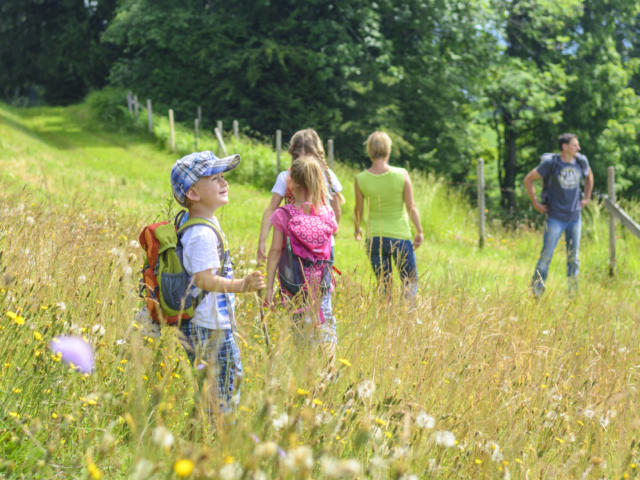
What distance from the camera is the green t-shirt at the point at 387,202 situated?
5512 mm

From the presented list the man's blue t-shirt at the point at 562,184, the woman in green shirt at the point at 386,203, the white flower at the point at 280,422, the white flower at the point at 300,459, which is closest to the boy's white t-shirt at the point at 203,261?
the white flower at the point at 280,422

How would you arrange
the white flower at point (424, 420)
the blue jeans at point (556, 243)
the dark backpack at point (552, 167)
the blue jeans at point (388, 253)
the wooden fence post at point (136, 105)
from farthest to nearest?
the wooden fence post at point (136, 105) < the dark backpack at point (552, 167) < the blue jeans at point (556, 243) < the blue jeans at point (388, 253) < the white flower at point (424, 420)

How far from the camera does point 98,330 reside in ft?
8.81

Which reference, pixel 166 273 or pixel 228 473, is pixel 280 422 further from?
pixel 166 273

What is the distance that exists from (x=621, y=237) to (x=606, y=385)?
9.17 metres

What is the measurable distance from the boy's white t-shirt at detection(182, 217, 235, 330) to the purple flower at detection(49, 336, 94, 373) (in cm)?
46

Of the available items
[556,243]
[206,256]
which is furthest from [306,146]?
[556,243]

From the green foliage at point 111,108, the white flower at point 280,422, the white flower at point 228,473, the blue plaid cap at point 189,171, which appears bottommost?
the green foliage at point 111,108

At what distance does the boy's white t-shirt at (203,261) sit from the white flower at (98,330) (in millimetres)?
381

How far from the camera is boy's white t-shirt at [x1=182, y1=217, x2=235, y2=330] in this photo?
2.68 metres

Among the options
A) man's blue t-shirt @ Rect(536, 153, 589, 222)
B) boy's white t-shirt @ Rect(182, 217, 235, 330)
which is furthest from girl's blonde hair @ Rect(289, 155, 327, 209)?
man's blue t-shirt @ Rect(536, 153, 589, 222)

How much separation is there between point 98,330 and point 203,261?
0.52 m

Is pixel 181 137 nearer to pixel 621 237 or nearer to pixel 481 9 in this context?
pixel 481 9

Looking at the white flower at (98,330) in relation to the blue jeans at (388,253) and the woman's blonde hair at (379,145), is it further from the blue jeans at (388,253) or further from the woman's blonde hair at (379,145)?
the woman's blonde hair at (379,145)
